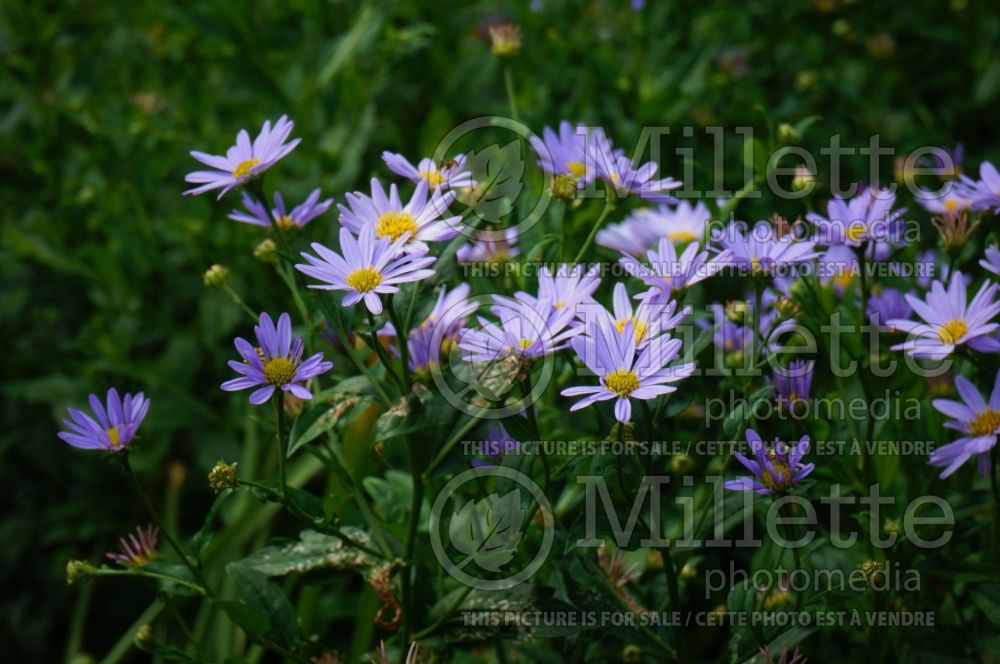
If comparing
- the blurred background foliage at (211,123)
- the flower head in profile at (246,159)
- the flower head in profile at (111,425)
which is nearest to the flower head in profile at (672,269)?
the flower head in profile at (246,159)

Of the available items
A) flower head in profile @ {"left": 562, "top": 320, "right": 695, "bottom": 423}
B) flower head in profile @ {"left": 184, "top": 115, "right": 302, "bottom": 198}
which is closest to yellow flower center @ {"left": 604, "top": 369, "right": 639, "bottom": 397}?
flower head in profile @ {"left": 562, "top": 320, "right": 695, "bottom": 423}

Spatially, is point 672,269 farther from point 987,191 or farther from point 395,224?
point 987,191

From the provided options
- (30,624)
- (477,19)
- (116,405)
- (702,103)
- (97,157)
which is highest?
(477,19)

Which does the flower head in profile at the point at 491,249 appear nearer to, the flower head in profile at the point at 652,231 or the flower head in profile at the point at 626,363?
the flower head in profile at the point at 652,231

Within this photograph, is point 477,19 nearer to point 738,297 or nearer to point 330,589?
point 738,297

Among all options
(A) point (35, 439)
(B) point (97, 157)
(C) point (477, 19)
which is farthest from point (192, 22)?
(A) point (35, 439)

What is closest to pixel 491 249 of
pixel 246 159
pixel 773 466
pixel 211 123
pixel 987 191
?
pixel 246 159
